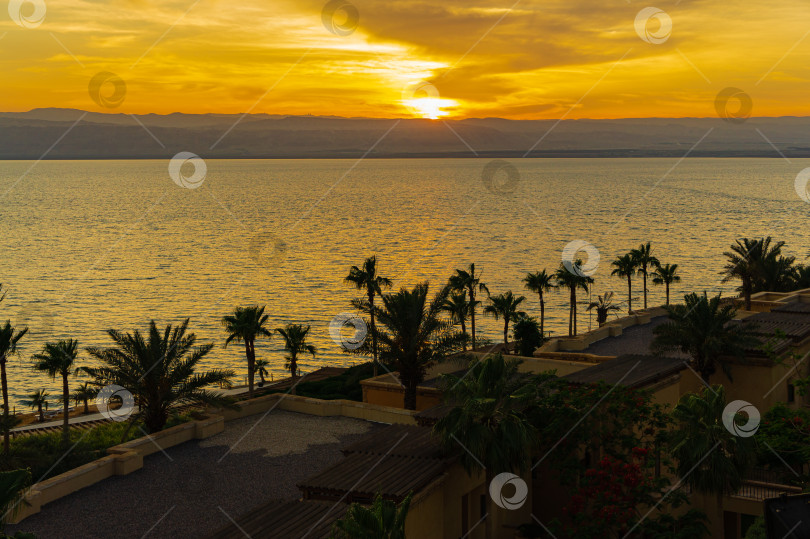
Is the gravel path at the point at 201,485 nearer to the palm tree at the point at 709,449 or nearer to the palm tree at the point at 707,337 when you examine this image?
the palm tree at the point at 709,449

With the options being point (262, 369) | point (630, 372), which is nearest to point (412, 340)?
point (630, 372)

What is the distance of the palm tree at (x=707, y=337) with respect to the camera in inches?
1129

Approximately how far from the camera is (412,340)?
31.6 m

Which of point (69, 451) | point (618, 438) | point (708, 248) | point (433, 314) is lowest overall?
point (69, 451)

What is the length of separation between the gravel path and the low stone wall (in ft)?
0.78

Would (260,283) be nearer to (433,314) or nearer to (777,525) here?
(433,314)

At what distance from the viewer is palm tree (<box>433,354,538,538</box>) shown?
685 inches

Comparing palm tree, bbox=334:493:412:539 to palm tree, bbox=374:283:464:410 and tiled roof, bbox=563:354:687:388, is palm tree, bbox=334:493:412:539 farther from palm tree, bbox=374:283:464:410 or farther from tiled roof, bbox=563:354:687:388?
palm tree, bbox=374:283:464:410

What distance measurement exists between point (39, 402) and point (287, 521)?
45.6 metres

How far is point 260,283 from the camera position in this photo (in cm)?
10769

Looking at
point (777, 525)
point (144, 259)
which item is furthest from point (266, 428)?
point (144, 259)

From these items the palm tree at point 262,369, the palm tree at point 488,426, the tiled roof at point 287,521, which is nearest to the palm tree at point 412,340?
the palm tree at point 488,426

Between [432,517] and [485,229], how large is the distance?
151203 millimetres

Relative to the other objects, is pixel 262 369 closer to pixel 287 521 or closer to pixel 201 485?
pixel 201 485
